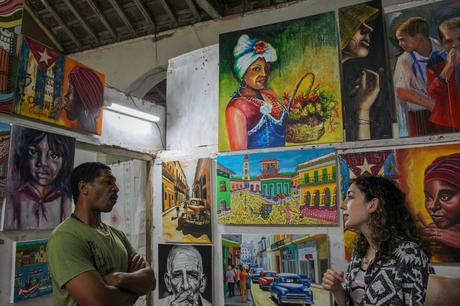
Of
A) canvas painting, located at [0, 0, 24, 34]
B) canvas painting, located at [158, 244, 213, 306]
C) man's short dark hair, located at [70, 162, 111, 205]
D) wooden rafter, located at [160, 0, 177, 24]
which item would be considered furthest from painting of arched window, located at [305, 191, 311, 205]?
wooden rafter, located at [160, 0, 177, 24]

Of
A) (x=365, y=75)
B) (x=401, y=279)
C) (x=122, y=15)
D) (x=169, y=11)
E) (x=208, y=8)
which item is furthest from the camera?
(x=122, y=15)

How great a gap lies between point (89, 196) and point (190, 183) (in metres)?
1.71

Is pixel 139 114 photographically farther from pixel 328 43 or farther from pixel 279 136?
pixel 328 43

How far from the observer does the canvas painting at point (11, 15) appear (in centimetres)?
239

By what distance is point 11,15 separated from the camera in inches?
95.6

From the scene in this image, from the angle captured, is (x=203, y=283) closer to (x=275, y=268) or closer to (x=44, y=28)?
(x=275, y=268)

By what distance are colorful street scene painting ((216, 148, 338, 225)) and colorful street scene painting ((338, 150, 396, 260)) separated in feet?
0.24

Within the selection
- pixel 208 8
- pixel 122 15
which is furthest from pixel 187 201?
pixel 122 15

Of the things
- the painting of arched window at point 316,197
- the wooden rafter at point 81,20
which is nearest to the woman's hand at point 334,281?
the painting of arched window at point 316,197

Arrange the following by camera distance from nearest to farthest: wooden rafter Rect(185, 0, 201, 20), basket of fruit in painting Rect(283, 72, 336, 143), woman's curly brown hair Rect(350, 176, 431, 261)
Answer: woman's curly brown hair Rect(350, 176, 431, 261) → basket of fruit in painting Rect(283, 72, 336, 143) → wooden rafter Rect(185, 0, 201, 20)

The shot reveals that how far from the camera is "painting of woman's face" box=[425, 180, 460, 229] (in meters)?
2.47

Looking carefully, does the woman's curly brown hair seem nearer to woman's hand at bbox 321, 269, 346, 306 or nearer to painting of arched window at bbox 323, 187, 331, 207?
woman's hand at bbox 321, 269, 346, 306

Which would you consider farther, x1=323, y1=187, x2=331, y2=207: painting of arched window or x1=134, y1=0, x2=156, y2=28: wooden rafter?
x1=134, y1=0, x2=156, y2=28: wooden rafter

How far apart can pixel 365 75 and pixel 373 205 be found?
152cm
